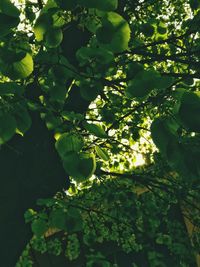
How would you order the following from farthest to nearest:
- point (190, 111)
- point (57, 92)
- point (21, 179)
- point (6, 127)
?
point (21, 179) < point (57, 92) < point (6, 127) < point (190, 111)

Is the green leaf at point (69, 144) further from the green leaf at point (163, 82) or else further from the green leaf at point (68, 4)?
the green leaf at point (68, 4)

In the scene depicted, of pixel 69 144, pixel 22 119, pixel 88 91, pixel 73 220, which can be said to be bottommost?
pixel 73 220

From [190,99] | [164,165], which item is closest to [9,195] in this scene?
[190,99]

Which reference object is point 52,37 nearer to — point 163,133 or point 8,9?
point 8,9

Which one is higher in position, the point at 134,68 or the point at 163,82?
the point at 134,68

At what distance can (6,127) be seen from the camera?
1.47m

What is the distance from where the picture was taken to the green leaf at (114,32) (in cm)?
133

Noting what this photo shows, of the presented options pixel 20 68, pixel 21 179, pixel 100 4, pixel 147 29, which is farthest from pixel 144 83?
pixel 21 179

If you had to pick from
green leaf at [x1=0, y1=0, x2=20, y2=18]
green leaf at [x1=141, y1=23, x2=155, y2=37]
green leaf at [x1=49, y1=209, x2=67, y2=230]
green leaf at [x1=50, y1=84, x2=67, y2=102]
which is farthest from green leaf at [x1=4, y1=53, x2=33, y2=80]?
green leaf at [x1=141, y1=23, x2=155, y2=37]

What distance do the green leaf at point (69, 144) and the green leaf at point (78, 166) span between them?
4cm

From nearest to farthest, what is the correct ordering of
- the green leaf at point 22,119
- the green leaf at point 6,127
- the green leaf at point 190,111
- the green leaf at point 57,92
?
the green leaf at point 190,111 → the green leaf at point 6,127 → the green leaf at point 22,119 → the green leaf at point 57,92

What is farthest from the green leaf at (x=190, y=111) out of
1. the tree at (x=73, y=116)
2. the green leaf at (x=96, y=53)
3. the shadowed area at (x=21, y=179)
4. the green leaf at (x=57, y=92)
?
the shadowed area at (x=21, y=179)

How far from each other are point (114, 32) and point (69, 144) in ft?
1.90

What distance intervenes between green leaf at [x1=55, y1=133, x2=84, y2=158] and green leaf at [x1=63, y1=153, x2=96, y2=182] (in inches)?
1.4
